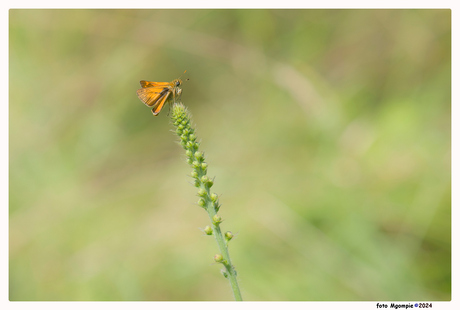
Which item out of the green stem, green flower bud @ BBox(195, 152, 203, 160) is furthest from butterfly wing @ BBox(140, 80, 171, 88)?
green flower bud @ BBox(195, 152, 203, 160)

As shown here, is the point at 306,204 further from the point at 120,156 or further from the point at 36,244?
the point at 36,244

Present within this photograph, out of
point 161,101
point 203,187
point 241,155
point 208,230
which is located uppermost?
point 241,155

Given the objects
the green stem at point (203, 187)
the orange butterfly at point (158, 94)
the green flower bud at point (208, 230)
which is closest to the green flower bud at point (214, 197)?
the green stem at point (203, 187)

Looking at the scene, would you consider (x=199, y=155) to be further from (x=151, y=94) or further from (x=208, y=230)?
(x=151, y=94)

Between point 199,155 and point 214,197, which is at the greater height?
point 199,155

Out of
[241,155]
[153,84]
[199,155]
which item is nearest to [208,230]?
[199,155]

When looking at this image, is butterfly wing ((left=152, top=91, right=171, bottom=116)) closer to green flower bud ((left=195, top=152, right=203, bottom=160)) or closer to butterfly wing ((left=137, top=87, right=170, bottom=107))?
butterfly wing ((left=137, top=87, right=170, bottom=107))

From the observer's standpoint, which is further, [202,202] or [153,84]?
[153,84]
